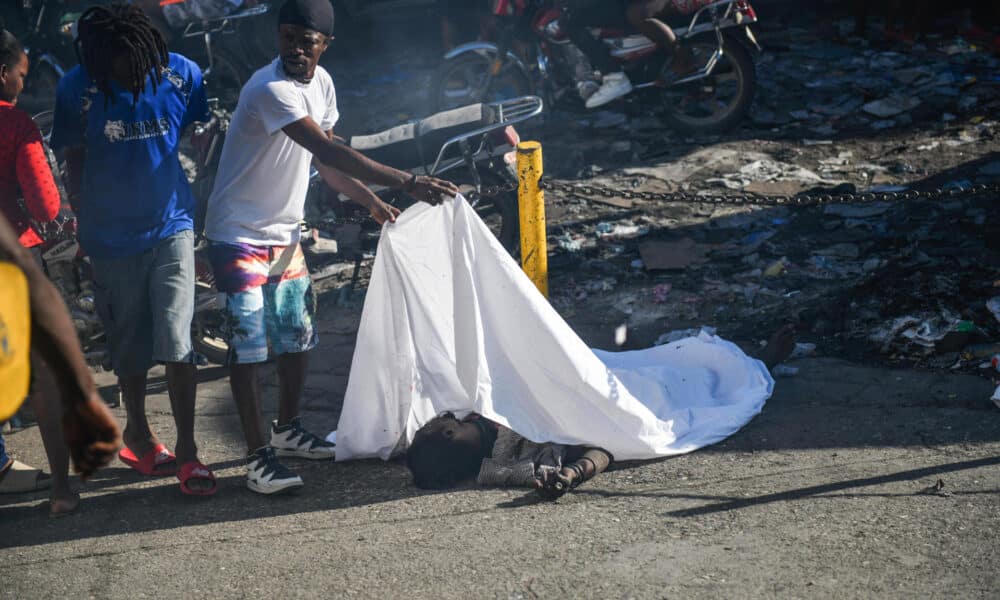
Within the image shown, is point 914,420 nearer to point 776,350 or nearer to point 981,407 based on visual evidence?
point 981,407

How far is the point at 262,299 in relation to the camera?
170 inches

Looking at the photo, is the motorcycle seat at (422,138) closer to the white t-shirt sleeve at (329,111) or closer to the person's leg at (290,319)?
the white t-shirt sleeve at (329,111)

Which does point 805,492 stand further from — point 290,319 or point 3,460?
point 3,460

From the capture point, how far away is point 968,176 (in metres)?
7.98

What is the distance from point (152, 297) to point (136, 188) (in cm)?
47

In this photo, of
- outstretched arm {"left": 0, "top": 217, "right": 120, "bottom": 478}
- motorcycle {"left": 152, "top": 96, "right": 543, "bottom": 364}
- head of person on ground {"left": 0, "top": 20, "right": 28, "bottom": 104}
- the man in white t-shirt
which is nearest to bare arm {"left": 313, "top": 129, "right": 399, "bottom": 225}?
the man in white t-shirt

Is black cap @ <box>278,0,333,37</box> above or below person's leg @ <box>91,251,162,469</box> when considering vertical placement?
above

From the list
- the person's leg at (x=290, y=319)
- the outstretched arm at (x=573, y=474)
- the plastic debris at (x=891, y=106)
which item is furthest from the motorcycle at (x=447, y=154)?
the plastic debris at (x=891, y=106)

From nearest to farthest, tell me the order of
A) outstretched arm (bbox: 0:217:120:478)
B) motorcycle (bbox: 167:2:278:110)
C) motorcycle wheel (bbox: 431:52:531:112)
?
1. outstretched arm (bbox: 0:217:120:478)
2. motorcycle wheel (bbox: 431:52:531:112)
3. motorcycle (bbox: 167:2:278:110)

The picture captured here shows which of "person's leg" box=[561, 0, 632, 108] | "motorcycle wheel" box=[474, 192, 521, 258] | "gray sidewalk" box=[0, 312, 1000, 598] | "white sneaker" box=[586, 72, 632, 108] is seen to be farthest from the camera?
"white sneaker" box=[586, 72, 632, 108]

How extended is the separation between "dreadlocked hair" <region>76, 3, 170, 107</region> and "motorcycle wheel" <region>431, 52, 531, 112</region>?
5568 millimetres

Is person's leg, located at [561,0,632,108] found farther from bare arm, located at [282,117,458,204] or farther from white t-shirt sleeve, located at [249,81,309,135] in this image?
white t-shirt sleeve, located at [249,81,309,135]

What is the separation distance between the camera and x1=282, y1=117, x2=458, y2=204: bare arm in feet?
13.4

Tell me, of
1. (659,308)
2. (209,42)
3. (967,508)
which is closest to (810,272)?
(659,308)
